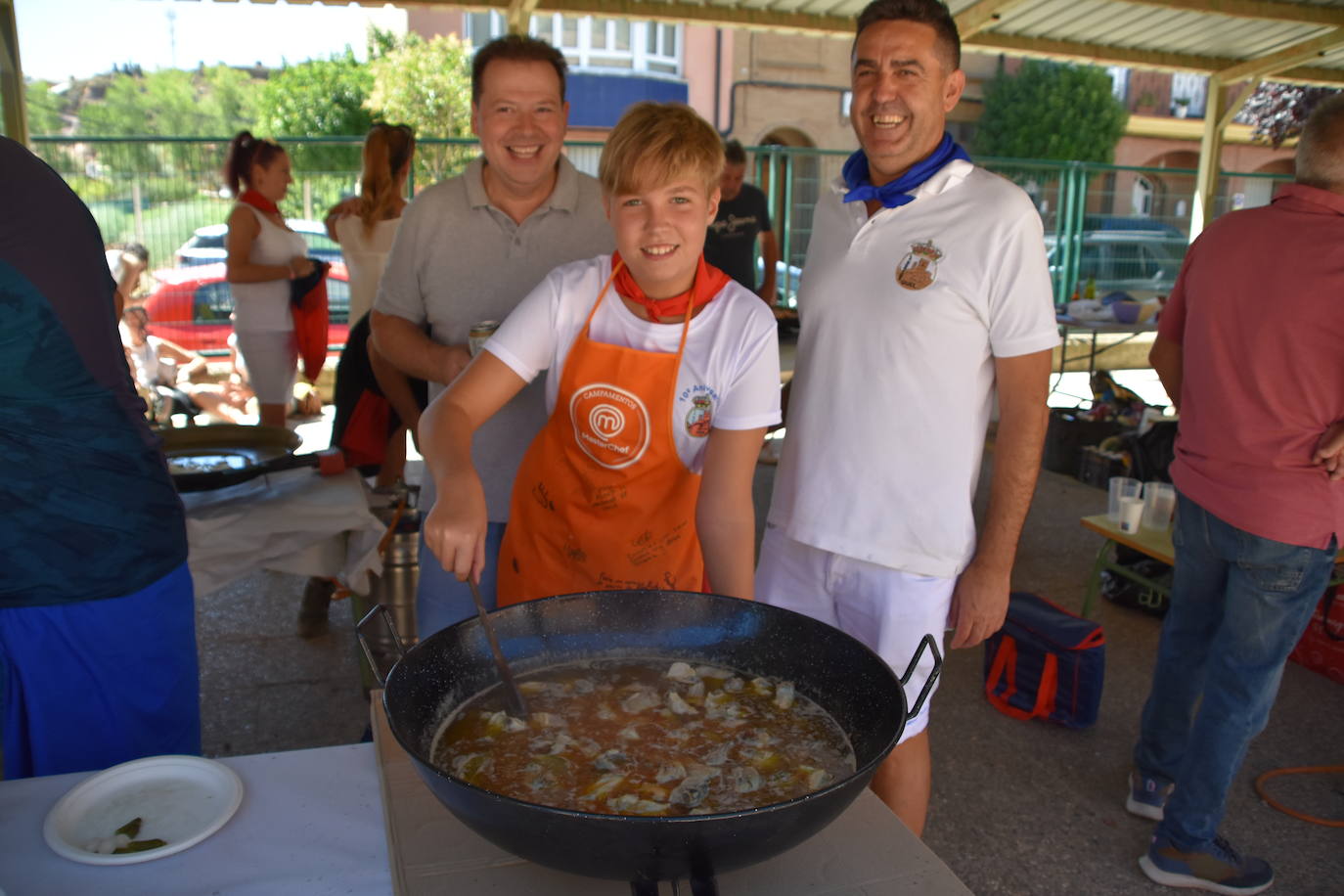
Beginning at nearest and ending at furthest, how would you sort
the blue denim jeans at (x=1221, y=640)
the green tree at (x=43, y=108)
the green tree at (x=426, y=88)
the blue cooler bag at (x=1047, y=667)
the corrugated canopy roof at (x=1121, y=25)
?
the blue denim jeans at (x=1221, y=640) < the blue cooler bag at (x=1047, y=667) < the corrugated canopy roof at (x=1121, y=25) < the green tree at (x=426, y=88) < the green tree at (x=43, y=108)

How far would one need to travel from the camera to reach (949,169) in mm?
1967

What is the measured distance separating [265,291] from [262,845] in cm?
445

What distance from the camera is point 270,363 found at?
5363 mm

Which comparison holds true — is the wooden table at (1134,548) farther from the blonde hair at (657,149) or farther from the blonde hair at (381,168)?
the blonde hair at (381,168)

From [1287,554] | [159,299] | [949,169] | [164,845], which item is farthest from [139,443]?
[159,299]

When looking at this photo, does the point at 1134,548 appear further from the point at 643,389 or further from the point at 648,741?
the point at 648,741

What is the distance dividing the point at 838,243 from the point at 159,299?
7962 millimetres

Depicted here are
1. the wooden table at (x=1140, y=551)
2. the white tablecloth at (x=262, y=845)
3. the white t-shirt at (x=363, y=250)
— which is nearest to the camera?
the white tablecloth at (x=262, y=845)

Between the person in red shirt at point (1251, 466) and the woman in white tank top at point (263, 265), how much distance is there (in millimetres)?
4237

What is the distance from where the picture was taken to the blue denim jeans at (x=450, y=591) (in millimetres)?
2312

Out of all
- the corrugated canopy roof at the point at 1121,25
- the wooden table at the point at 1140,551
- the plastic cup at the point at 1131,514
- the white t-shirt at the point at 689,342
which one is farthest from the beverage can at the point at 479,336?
the corrugated canopy roof at the point at 1121,25

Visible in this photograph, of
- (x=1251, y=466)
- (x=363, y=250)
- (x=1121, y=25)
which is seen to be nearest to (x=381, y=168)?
(x=363, y=250)

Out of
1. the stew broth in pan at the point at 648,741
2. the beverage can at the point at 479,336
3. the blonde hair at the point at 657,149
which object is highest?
the blonde hair at the point at 657,149

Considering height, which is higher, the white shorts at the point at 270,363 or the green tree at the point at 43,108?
the green tree at the point at 43,108
